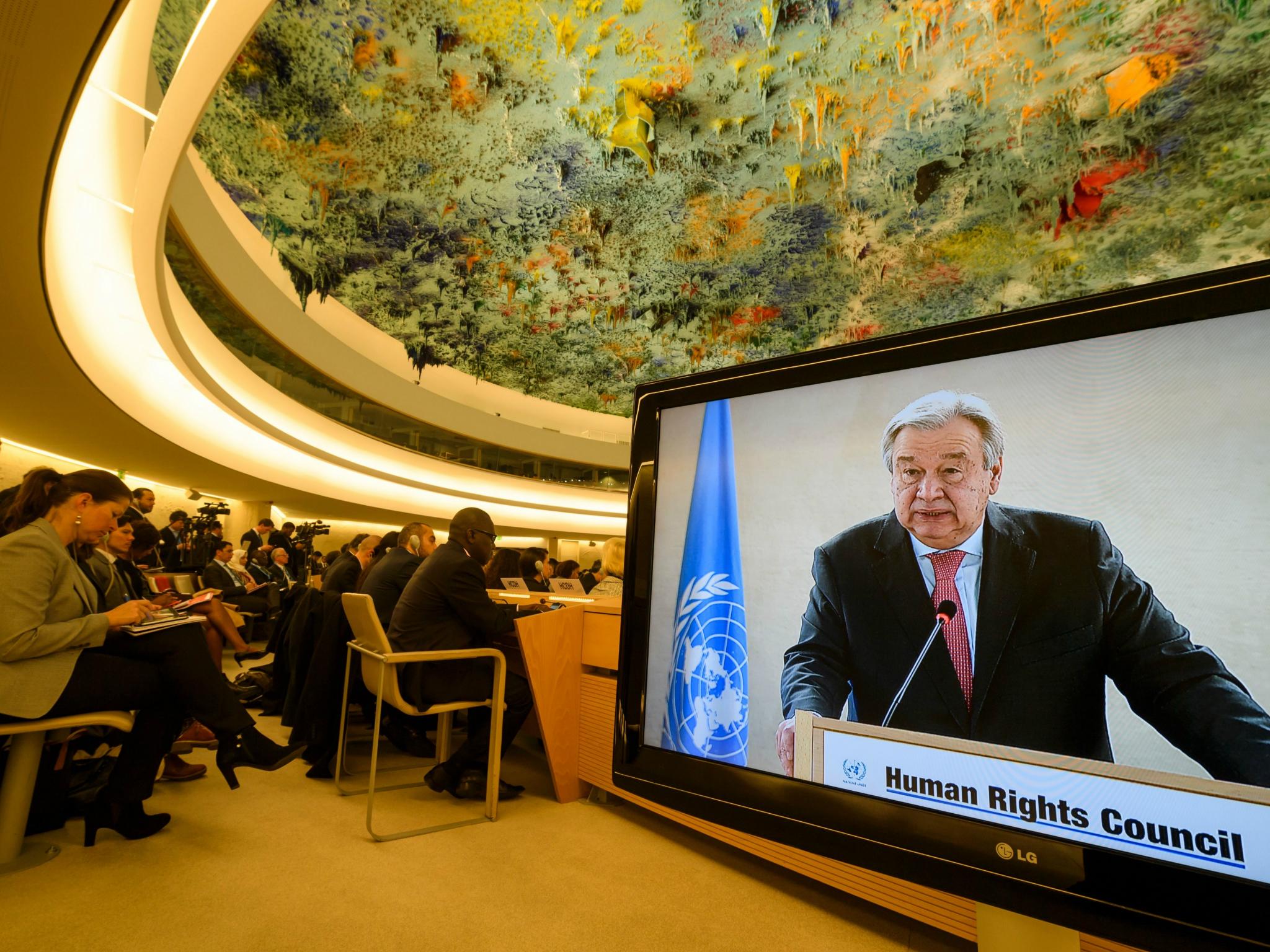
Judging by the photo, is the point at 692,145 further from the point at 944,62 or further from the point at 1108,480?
the point at 1108,480

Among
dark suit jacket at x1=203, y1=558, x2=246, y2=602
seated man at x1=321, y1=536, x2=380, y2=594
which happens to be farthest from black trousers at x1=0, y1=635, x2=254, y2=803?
dark suit jacket at x1=203, y1=558, x2=246, y2=602

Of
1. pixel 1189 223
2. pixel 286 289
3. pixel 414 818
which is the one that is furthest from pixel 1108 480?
pixel 286 289

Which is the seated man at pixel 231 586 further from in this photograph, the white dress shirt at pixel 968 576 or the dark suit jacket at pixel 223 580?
the white dress shirt at pixel 968 576

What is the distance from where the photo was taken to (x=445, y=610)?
2.62 m

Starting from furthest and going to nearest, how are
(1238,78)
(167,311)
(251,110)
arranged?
(251,110)
(1238,78)
(167,311)

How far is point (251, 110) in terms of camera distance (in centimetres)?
519

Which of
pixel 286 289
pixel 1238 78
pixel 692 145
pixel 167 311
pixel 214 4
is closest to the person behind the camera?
pixel 214 4

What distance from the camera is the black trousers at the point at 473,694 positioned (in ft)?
7.74

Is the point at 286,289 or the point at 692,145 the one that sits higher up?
the point at 692,145

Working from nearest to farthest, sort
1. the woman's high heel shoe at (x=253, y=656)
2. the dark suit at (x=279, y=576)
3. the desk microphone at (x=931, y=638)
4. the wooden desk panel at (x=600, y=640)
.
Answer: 1. the desk microphone at (x=931, y=638)
2. the wooden desk panel at (x=600, y=640)
3. the woman's high heel shoe at (x=253, y=656)
4. the dark suit at (x=279, y=576)

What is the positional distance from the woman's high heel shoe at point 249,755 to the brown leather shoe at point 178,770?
0.60m

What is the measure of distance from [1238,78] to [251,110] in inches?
312

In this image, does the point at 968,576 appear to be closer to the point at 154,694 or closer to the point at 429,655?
the point at 429,655

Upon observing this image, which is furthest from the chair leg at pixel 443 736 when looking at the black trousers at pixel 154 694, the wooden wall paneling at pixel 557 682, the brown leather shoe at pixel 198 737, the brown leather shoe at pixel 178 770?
the brown leather shoe at pixel 198 737
